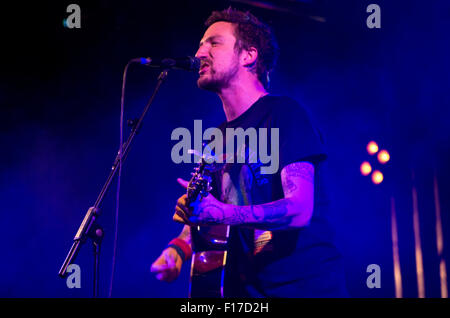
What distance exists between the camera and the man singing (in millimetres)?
2125

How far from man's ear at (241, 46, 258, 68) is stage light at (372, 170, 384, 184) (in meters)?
2.17

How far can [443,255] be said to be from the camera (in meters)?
4.36

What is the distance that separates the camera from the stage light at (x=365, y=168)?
15.1 feet

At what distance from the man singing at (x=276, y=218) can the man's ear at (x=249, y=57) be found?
0.39 meters

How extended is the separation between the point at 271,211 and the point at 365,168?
2.80m

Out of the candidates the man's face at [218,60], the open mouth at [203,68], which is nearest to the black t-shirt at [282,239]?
the man's face at [218,60]

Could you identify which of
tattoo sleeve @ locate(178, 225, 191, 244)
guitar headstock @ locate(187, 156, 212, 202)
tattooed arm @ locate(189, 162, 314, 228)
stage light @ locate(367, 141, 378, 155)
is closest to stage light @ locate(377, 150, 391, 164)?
stage light @ locate(367, 141, 378, 155)

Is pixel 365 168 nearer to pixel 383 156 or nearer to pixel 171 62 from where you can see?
pixel 383 156

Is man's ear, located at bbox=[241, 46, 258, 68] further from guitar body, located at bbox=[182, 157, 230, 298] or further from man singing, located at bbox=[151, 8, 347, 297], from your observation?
guitar body, located at bbox=[182, 157, 230, 298]

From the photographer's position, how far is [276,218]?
211cm

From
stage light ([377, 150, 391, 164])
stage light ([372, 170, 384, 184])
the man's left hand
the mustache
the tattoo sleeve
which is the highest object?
the mustache

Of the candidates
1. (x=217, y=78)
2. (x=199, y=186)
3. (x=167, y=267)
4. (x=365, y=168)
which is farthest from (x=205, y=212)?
(x=365, y=168)
